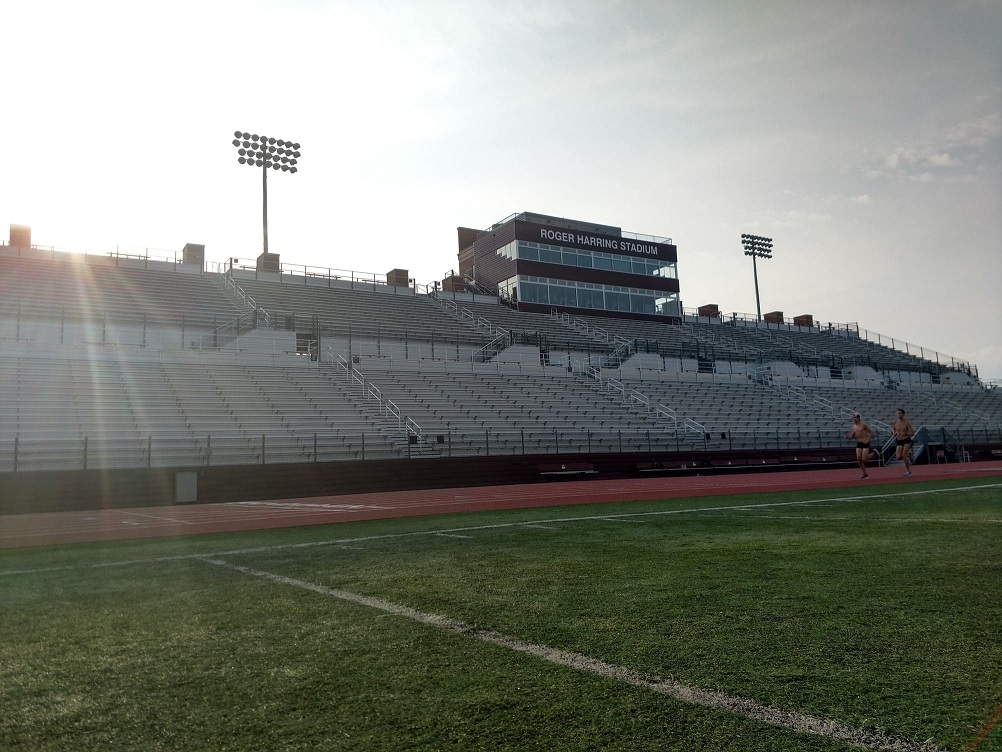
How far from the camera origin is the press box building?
Answer: 50.9 meters

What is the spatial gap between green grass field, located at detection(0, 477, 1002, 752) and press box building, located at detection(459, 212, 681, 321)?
146 ft

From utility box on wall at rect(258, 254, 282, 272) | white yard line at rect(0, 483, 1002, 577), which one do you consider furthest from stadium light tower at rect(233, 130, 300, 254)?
white yard line at rect(0, 483, 1002, 577)

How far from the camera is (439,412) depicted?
88.1 ft

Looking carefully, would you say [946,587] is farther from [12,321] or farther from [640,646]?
[12,321]

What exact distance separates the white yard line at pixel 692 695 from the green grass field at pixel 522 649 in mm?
10

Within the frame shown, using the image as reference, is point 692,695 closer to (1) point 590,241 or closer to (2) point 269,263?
(2) point 269,263

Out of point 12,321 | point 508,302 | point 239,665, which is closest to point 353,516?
point 239,665

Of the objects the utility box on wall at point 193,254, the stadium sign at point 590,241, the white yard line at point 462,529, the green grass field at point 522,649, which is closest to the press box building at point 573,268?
the stadium sign at point 590,241

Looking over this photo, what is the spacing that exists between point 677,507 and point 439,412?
659 inches

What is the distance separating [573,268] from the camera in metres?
52.6

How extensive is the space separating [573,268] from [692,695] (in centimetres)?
5111

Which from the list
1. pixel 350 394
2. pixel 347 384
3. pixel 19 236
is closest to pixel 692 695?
pixel 350 394

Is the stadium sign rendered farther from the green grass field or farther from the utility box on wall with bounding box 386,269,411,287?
the green grass field

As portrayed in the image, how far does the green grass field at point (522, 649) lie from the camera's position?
223cm
